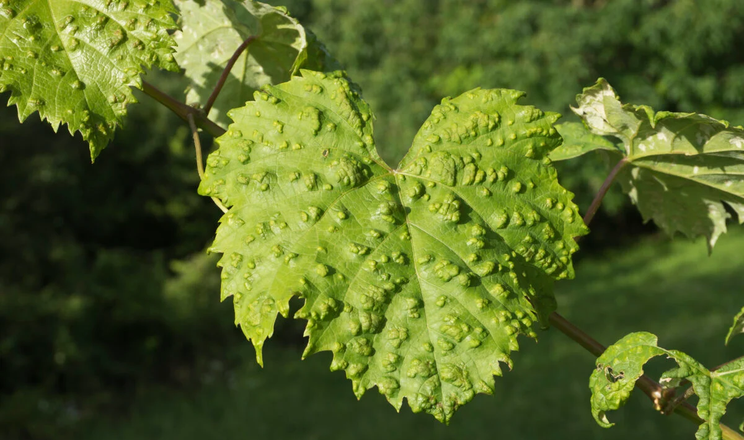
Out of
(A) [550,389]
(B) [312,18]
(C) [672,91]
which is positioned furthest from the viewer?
(B) [312,18]

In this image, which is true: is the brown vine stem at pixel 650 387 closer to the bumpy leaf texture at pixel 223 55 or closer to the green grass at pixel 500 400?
the bumpy leaf texture at pixel 223 55

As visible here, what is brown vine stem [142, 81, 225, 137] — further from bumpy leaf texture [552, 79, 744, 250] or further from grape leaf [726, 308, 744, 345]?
grape leaf [726, 308, 744, 345]

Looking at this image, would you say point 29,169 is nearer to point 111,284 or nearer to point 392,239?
point 111,284

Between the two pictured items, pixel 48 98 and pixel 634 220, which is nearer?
pixel 48 98

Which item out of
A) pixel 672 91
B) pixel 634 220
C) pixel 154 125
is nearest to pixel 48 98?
pixel 154 125

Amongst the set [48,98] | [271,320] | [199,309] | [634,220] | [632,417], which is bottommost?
[634,220]

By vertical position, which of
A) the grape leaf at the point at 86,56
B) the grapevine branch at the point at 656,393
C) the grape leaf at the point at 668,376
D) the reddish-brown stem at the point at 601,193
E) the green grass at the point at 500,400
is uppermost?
the grape leaf at the point at 86,56

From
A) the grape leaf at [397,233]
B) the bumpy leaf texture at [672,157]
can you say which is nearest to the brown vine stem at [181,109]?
the grape leaf at [397,233]
